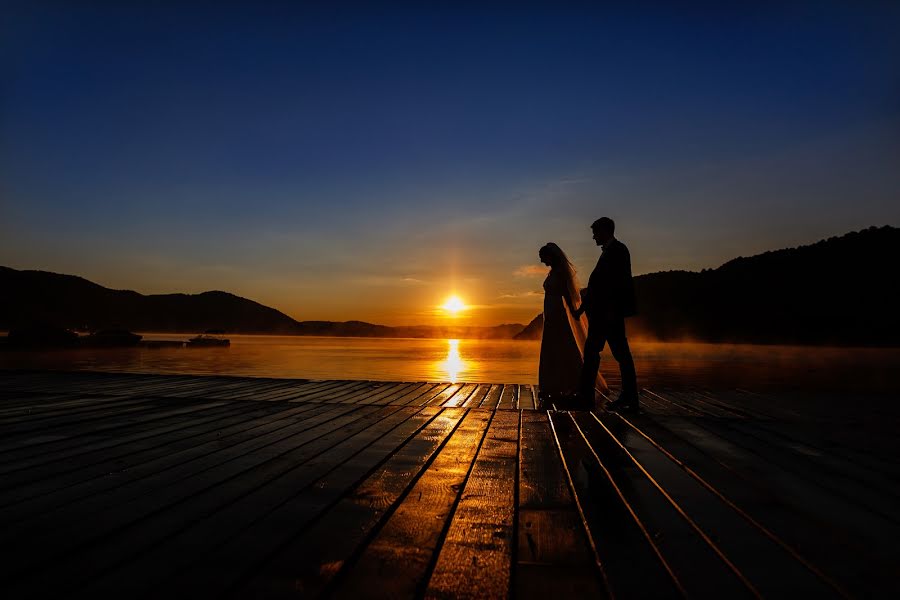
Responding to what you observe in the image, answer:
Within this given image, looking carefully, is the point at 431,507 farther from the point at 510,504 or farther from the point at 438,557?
the point at 438,557

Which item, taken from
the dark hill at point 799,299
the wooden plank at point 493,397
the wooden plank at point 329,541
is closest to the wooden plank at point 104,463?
the wooden plank at point 329,541

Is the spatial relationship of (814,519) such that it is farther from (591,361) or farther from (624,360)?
(591,361)

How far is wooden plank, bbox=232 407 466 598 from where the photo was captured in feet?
4.60

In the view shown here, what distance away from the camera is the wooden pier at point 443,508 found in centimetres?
145

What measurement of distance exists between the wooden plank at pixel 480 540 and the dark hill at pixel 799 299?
7200 cm

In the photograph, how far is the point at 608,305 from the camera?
563 centimetres

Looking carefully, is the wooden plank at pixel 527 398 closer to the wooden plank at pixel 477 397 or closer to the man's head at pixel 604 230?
the wooden plank at pixel 477 397

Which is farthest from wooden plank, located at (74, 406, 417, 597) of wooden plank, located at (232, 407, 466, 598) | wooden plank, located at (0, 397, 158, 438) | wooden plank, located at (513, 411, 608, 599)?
wooden plank, located at (0, 397, 158, 438)

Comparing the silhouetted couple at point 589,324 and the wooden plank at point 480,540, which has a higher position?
the silhouetted couple at point 589,324

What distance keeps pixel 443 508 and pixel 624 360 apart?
3.87m

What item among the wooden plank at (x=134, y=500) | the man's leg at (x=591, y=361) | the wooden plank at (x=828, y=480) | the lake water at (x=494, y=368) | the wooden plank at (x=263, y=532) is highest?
the man's leg at (x=591, y=361)

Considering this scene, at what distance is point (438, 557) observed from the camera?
159cm

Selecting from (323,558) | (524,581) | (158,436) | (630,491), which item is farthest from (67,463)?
(630,491)

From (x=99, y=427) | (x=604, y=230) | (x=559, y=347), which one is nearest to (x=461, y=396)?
(x=559, y=347)
